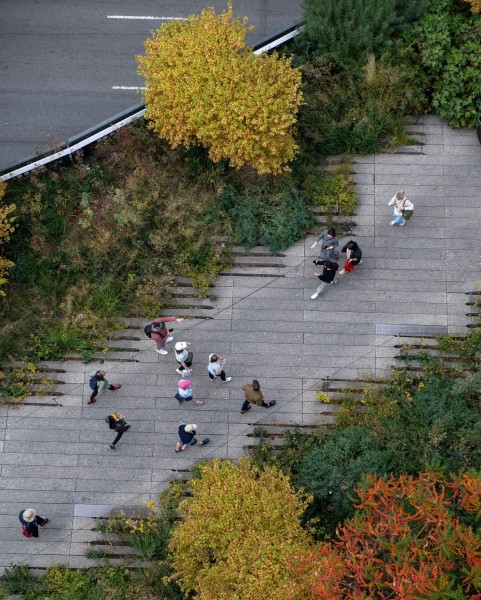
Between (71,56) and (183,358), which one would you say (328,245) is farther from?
(71,56)

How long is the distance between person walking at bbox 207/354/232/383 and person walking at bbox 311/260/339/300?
275 centimetres

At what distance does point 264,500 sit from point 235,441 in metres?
2.57

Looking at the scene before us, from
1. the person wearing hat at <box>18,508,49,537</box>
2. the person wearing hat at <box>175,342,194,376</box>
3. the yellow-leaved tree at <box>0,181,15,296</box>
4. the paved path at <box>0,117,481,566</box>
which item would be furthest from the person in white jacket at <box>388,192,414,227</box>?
the person wearing hat at <box>18,508,49,537</box>

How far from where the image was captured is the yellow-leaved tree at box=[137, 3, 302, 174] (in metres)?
16.2

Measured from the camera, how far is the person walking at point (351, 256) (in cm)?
1670

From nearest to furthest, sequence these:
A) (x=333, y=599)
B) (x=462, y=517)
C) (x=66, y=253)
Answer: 1. (x=333, y=599)
2. (x=462, y=517)
3. (x=66, y=253)

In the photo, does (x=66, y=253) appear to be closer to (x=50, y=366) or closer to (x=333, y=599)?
(x=50, y=366)

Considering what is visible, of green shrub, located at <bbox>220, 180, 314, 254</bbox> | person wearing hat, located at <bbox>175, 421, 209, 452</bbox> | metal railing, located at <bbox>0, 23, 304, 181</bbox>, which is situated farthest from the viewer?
metal railing, located at <bbox>0, 23, 304, 181</bbox>

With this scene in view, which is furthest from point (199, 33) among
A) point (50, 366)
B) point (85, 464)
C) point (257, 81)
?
point (85, 464)

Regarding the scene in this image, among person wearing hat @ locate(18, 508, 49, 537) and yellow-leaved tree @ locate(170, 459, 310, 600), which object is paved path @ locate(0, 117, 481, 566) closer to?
person wearing hat @ locate(18, 508, 49, 537)

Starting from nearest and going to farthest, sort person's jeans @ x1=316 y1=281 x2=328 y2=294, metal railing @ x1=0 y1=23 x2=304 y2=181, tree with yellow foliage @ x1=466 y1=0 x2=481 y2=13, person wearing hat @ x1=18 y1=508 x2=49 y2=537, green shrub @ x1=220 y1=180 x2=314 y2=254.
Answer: person wearing hat @ x1=18 y1=508 x2=49 y2=537, person's jeans @ x1=316 y1=281 x2=328 y2=294, tree with yellow foliage @ x1=466 y1=0 x2=481 y2=13, green shrub @ x1=220 y1=180 x2=314 y2=254, metal railing @ x1=0 y1=23 x2=304 y2=181

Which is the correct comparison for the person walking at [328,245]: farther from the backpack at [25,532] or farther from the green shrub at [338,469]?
the backpack at [25,532]

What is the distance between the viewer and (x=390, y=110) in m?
18.4

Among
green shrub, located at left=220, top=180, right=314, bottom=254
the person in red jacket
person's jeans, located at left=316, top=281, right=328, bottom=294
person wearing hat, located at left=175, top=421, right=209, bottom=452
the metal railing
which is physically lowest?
person wearing hat, located at left=175, top=421, right=209, bottom=452
